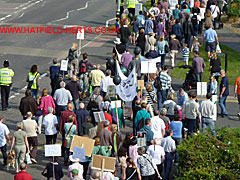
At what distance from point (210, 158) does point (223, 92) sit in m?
6.56

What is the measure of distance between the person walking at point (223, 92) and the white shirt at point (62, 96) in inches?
209

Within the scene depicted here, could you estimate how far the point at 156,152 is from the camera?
1437cm

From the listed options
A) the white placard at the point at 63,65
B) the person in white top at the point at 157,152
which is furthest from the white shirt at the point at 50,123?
the white placard at the point at 63,65

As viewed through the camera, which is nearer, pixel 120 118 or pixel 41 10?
pixel 120 118

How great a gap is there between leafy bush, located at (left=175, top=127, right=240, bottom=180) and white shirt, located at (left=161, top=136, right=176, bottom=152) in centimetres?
54

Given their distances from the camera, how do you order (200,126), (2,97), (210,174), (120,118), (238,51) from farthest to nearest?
(238,51), (2,97), (200,126), (120,118), (210,174)

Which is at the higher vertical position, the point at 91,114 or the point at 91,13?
the point at 91,13

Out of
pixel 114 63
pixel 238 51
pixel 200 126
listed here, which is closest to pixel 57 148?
pixel 200 126

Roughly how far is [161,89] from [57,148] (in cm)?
667

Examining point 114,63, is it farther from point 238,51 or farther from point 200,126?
point 238,51

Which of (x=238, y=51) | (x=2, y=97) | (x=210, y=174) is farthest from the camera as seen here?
(x=238, y=51)

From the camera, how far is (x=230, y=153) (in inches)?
533

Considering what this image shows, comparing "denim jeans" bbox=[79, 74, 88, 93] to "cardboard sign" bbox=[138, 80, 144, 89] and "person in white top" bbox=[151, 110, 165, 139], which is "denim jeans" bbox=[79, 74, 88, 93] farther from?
"person in white top" bbox=[151, 110, 165, 139]

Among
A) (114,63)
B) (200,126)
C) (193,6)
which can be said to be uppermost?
(193,6)
